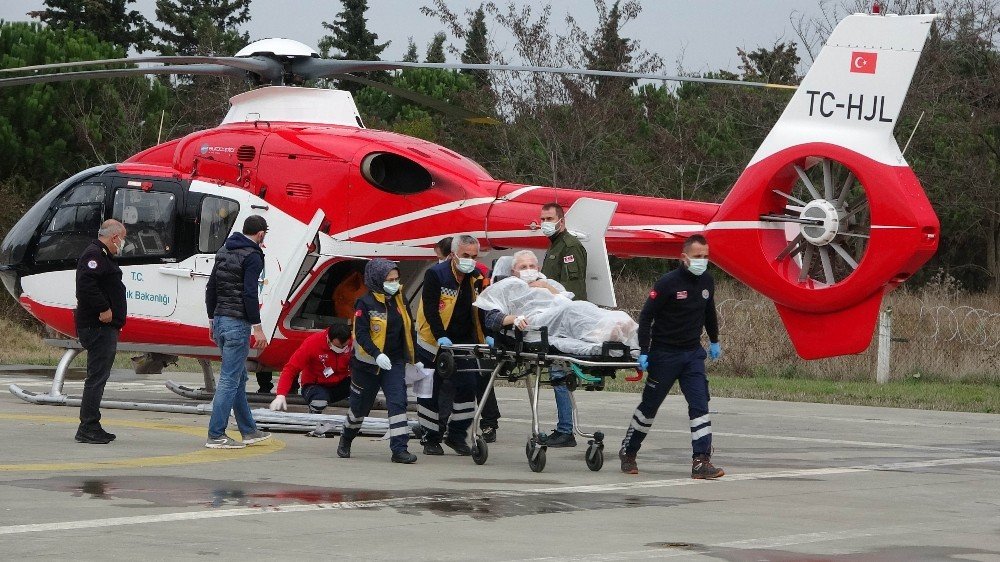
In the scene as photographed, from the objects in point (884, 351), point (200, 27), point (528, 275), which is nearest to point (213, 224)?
point (528, 275)

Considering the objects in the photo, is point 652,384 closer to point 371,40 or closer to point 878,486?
point 878,486

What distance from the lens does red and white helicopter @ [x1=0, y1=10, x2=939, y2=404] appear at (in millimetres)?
13312

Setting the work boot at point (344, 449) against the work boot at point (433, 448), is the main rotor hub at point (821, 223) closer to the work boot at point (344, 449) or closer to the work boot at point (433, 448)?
the work boot at point (433, 448)

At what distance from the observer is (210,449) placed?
12695 mm

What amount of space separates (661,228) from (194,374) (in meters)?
12.6

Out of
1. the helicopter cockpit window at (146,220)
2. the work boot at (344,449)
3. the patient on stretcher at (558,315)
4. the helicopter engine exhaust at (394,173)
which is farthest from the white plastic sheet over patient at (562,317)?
the helicopter cockpit window at (146,220)

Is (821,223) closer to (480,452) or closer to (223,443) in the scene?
(480,452)

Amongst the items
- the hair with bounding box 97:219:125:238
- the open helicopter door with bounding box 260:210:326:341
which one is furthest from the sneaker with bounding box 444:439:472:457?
the hair with bounding box 97:219:125:238

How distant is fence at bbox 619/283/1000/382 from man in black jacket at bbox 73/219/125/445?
13.3m

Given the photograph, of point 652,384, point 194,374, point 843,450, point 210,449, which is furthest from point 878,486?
point 194,374

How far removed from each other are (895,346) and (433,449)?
13808mm

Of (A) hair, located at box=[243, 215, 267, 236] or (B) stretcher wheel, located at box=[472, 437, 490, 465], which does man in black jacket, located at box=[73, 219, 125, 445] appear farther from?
(B) stretcher wheel, located at box=[472, 437, 490, 465]

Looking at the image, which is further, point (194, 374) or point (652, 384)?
point (194, 374)

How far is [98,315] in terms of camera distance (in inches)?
517
